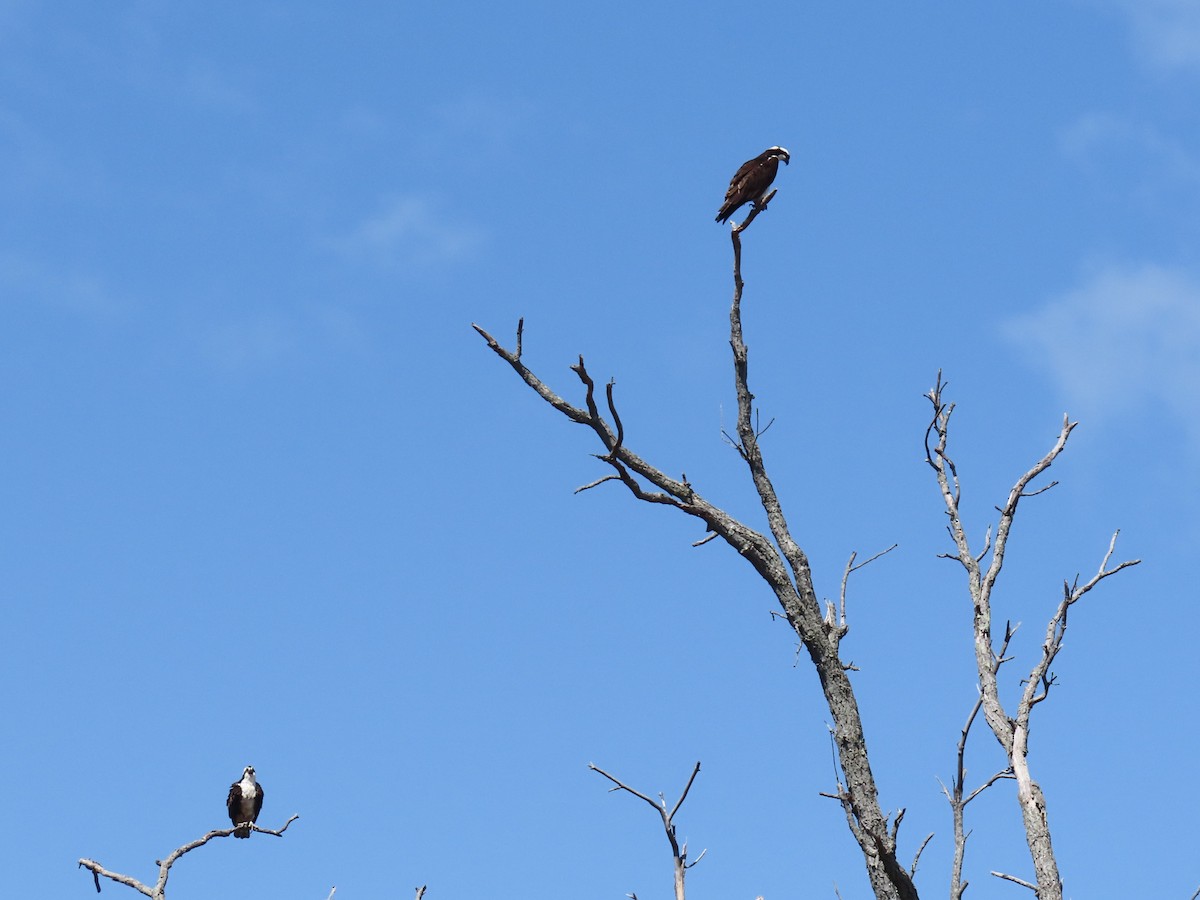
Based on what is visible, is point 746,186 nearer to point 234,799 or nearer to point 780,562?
point 780,562

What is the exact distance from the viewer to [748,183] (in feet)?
40.0

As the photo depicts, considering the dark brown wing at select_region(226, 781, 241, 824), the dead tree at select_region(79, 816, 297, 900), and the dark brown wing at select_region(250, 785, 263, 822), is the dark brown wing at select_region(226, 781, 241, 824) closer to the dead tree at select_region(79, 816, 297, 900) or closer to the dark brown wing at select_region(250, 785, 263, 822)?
the dark brown wing at select_region(250, 785, 263, 822)

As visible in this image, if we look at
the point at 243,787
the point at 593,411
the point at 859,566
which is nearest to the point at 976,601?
the point at 859,566

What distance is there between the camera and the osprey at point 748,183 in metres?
12.1

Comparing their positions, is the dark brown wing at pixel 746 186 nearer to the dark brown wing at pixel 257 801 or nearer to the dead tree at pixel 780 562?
the dead tree at pixel 780 562

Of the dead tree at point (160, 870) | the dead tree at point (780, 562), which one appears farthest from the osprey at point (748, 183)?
the dead tree at point (160, 870)

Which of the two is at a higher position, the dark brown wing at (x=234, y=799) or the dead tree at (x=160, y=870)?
the dark brown wing at (x=234, y=799)

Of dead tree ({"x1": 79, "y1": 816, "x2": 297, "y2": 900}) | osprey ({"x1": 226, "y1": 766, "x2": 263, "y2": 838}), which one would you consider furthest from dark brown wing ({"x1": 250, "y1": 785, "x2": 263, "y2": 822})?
dead tree ({"x1": 79, "y1": 816, "x2": 297, "y2": 900})

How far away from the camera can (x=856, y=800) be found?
774 cm

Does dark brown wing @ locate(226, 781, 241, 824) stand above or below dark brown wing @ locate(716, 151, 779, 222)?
below

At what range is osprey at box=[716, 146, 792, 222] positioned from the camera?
12148 mm

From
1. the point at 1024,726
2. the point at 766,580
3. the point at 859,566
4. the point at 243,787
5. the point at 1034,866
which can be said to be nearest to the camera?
the point at 766,580

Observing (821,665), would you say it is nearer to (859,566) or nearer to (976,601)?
(859,566)

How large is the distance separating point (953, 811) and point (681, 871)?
337cm
